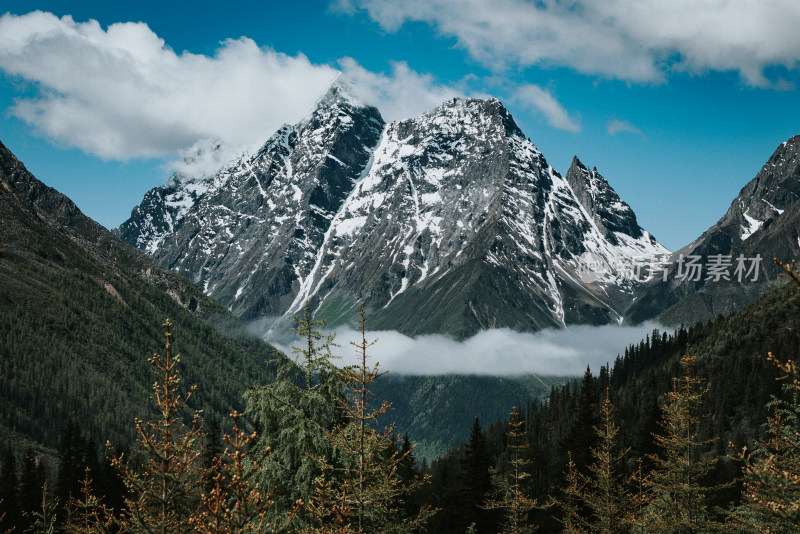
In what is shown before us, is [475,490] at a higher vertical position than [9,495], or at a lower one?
higher

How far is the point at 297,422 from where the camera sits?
1008 inches

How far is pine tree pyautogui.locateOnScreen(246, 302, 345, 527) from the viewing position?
80.6 ft

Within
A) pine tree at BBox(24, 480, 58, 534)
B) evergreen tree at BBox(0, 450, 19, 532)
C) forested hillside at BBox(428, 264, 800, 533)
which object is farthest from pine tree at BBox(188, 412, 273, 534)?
evergreen tree at BBox(0, 450, 19, 532)

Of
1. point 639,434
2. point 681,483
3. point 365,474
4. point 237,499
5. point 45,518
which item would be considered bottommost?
point 45,518

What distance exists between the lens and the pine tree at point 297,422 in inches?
968

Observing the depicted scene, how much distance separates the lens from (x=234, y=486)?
12570 mm

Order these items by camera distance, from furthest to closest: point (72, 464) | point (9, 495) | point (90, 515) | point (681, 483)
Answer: point (72, 464) → point (9, 495) → point (681, 483) → point (90, 515)

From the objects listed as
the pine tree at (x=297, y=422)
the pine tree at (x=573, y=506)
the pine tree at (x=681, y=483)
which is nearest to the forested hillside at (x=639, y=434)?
the pine tree at (x=573, y=506)

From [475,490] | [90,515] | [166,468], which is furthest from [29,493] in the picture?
[166,468]

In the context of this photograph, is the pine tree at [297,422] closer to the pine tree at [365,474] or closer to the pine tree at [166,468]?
the pine tree at [365,474]

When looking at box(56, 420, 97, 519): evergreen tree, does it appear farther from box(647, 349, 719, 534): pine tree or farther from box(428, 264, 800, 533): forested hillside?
box(647, 349, 719, 534): pine tree

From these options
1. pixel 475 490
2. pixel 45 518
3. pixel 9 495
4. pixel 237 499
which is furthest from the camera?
pixel 9 495

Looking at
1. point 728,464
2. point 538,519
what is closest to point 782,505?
point 538,519

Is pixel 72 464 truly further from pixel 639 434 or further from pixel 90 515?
pixel 639 434
